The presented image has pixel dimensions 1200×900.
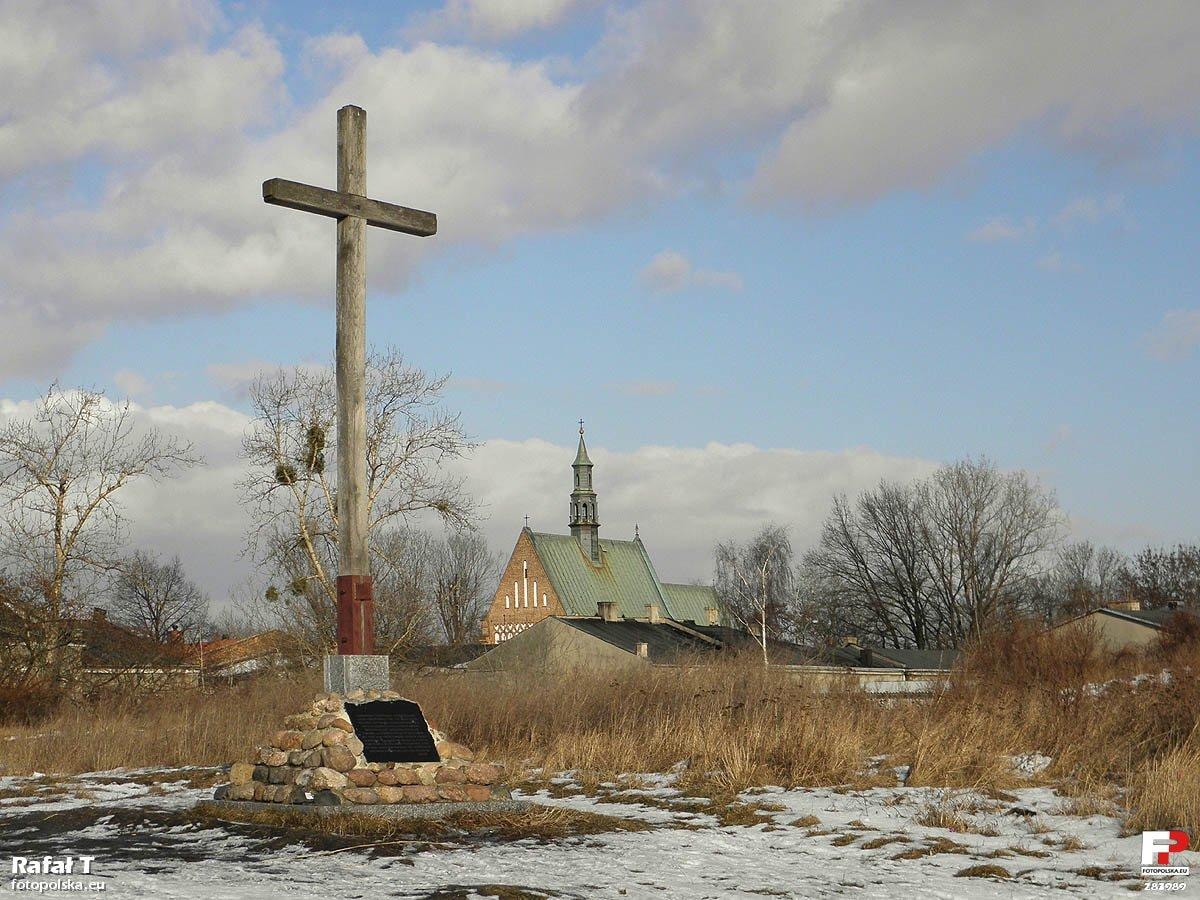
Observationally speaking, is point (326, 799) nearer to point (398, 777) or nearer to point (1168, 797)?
point (398, 777)

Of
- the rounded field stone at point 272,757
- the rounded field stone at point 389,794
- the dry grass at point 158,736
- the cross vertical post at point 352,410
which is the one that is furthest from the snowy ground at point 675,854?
the dry grass at point 158,736

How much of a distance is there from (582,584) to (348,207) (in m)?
72.8

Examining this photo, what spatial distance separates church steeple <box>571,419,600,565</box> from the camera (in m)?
86.1

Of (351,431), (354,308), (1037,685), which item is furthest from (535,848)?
(1037,685)

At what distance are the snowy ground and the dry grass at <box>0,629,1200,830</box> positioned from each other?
700 mm

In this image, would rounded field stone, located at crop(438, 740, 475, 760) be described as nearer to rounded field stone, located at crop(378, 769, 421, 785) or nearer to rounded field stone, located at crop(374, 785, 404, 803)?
rounded field stone, located at crop(378, 769, 421, 785)

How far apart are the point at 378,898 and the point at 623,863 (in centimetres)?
184

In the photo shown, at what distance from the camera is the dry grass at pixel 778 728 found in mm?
11211

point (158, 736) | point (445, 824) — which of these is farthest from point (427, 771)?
point (158, 736)

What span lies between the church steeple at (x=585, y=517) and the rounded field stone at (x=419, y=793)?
75729 mm

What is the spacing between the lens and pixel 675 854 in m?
8.09

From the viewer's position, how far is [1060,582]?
257 feet

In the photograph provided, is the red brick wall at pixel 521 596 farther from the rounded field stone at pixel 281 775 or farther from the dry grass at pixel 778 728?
the rounded field stone at pixel 281 775

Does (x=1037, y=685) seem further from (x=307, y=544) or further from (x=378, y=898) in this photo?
(x=307, y=544)
